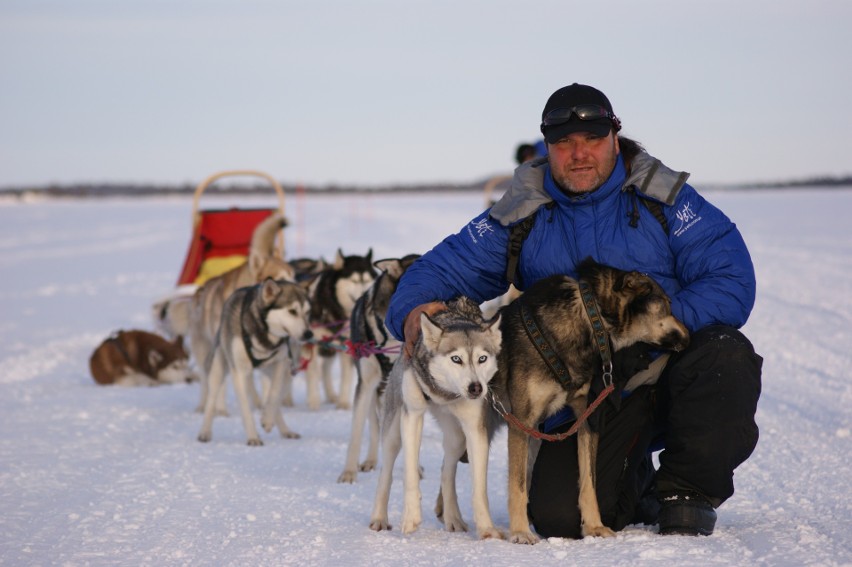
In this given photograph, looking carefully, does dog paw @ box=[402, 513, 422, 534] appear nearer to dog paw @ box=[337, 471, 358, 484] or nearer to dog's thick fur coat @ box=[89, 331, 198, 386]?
dog paw @ box=[337, 471, 358, 484]

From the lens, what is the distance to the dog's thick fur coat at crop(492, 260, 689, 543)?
313 cm

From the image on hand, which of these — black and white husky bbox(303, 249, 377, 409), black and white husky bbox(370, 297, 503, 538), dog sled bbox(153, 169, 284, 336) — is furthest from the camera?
dog sled bbox(153, 169, 284, 336)

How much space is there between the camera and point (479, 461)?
315cm

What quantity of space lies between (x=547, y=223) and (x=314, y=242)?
17360mm

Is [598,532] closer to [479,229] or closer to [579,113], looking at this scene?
[479,229]

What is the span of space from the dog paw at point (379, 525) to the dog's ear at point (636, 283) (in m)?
1.10

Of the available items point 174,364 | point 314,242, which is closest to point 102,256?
point 314,242

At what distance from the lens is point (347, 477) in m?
4.29

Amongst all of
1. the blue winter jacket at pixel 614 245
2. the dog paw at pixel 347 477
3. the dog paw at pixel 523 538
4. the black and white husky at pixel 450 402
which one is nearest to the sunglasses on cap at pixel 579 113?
the blue winter jacket at pixel 614 245

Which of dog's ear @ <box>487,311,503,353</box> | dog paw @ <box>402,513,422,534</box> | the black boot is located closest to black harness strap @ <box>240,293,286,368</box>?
dog paw @ <box>402,513,422,534</box>

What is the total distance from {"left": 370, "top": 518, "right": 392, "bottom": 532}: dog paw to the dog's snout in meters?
0.65

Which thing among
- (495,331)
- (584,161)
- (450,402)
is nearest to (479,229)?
(584,161)

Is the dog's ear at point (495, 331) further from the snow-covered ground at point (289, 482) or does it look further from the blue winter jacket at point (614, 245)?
the snow-covered ground at point (289, 482)

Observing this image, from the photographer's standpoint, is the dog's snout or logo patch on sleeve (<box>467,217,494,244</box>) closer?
the dog's snout
